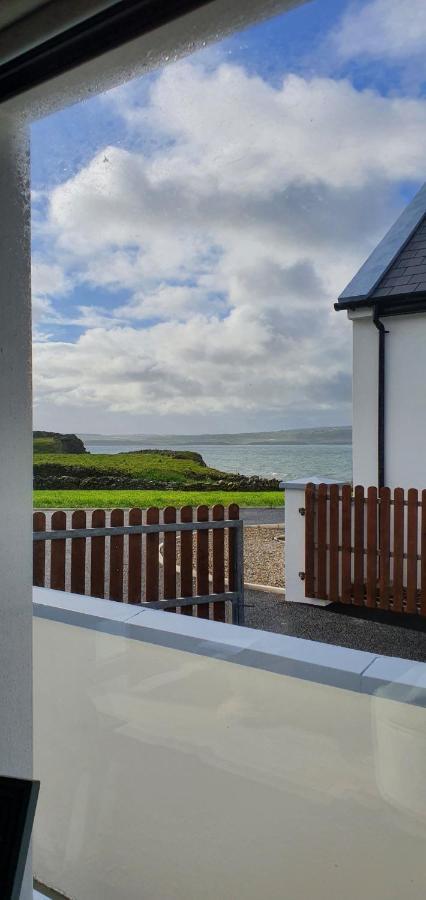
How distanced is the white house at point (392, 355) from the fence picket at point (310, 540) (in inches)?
4.3

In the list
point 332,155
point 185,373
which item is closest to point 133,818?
point 185,373

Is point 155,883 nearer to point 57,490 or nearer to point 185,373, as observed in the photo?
point 57,490

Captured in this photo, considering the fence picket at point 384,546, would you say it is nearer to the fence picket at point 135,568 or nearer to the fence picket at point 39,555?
the fence picket at point 135,568

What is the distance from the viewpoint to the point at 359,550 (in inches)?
36.7

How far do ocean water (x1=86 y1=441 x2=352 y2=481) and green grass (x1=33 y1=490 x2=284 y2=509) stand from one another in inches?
1.8

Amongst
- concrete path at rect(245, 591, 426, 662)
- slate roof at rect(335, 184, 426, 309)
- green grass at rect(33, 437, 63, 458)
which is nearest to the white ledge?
concrete path at rect(245, 591, 426, 662)

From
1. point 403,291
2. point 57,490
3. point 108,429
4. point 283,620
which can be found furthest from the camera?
point 57,490

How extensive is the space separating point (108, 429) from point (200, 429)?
0.67 feet

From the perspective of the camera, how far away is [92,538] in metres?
1.33

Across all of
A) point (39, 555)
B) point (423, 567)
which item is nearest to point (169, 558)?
point (39, 555)

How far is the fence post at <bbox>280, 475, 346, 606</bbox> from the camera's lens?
0.96m

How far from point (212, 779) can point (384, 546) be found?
1.89 ft

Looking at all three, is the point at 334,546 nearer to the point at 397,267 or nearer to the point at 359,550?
the point at 359,550

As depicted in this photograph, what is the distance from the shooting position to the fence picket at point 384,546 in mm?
846
